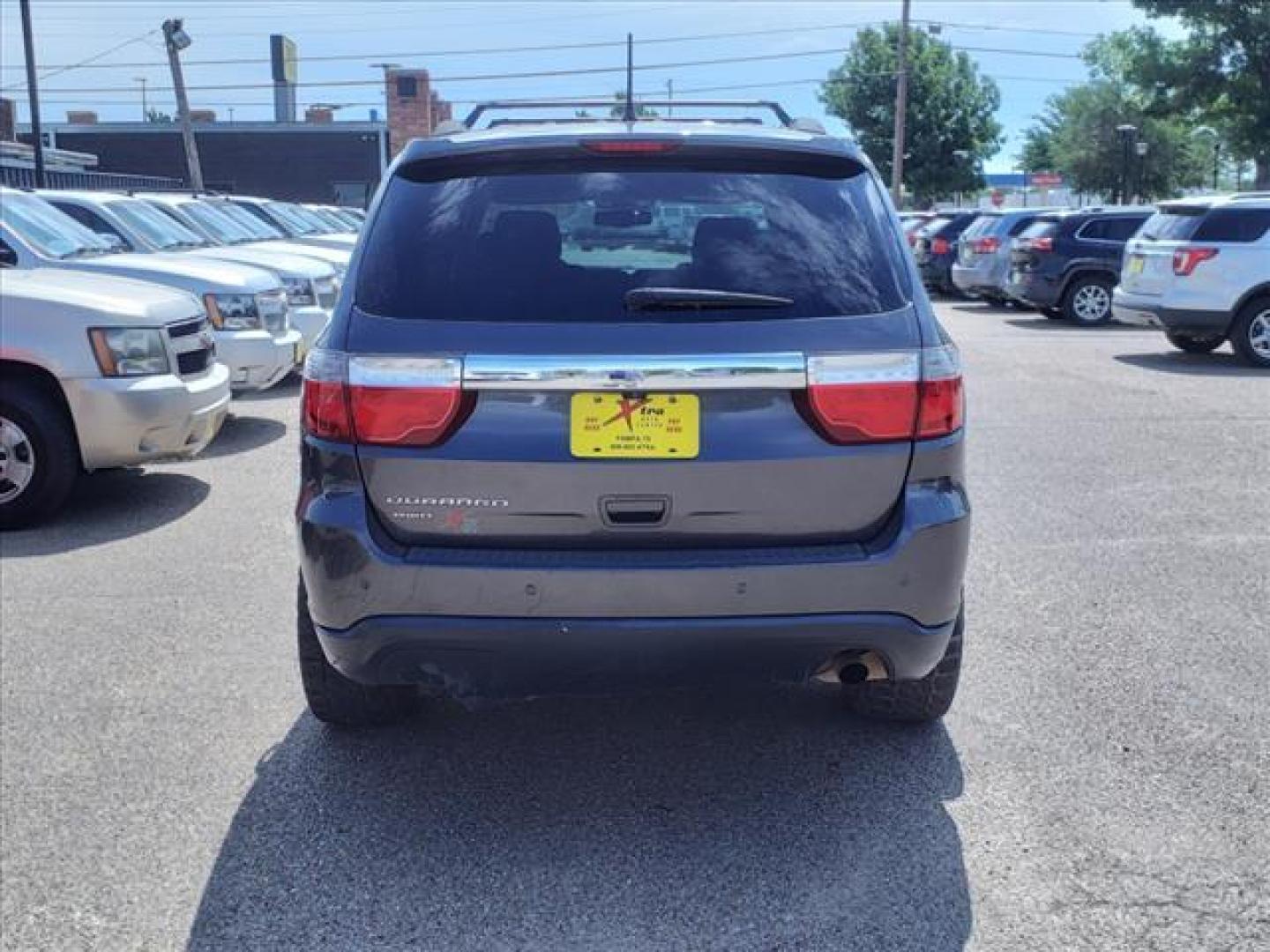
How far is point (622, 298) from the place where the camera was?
3.35 metres

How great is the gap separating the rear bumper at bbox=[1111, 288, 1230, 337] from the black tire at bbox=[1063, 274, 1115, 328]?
4607 millimetres

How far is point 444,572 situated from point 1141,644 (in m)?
3.13

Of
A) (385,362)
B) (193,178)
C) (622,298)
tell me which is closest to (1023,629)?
(622,298)

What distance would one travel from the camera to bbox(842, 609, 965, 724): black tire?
13.4ft

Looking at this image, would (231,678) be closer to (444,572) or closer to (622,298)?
(444,572)

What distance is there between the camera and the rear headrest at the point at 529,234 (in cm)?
349

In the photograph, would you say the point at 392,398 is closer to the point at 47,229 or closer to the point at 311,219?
the point at 47,229

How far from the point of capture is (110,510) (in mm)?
7691

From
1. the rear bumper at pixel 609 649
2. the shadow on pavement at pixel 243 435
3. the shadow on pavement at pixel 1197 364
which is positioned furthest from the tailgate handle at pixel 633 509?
the shadow on pavement at pixel 1197 364

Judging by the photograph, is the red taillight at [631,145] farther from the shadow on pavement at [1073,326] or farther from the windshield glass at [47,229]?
the shadow on pavement at [1073,326]

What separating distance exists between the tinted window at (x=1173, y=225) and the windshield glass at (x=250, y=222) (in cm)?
1020

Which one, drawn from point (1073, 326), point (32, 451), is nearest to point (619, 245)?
point (32, 451)

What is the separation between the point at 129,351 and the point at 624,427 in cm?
488

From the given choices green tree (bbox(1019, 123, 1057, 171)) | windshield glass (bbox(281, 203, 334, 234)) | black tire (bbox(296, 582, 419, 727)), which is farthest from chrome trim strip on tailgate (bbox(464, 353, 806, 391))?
green tree (bbox(1019, 123, 1057, 171))
